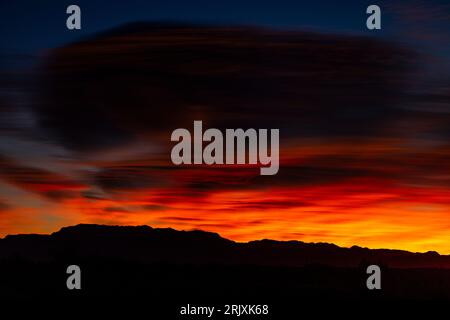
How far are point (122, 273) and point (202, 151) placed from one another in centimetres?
399

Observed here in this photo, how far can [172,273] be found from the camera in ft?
54.3

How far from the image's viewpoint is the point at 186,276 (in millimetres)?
16016

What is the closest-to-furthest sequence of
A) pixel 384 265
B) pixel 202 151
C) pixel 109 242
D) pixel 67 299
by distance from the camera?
pixel 202 151, pixel 67 299, pixel 384 265, pixel 109 242

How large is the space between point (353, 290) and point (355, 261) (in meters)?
0.59

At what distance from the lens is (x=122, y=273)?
1630cm

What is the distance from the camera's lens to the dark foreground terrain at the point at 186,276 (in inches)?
589

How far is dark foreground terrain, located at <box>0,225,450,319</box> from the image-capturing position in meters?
15.0

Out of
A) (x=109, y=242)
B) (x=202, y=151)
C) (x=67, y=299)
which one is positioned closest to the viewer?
(x=202, y=151)

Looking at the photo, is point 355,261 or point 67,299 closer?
point 67,299

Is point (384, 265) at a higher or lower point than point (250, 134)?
lower
